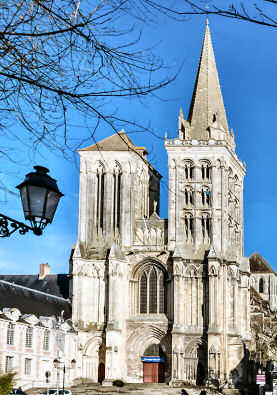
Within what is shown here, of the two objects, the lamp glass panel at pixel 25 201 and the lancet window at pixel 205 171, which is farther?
the lancet window at pixel 205 171

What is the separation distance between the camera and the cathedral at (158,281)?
5609cm

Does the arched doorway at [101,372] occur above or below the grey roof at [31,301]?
below

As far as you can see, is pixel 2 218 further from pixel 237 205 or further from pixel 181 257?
pixel 237 205

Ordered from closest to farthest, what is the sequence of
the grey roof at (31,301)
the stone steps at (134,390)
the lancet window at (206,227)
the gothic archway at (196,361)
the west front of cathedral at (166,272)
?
the stone steps at (134,390) < the grey roof at (31,301) < the gothic archway at (196,361) < the west front of cathedral at (166,272) < the lancet window at (206,227)

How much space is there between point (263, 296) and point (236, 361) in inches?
1359

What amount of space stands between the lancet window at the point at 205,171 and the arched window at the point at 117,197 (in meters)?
6.82

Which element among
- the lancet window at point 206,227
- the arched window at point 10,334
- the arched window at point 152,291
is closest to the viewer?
the arched window at point 10,334

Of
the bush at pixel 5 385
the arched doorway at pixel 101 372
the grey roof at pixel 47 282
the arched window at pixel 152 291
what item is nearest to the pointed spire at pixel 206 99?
the arched window at pixel 152 291

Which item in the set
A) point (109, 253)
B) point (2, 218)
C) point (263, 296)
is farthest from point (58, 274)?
point (2, 218)

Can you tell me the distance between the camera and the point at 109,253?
191 feet

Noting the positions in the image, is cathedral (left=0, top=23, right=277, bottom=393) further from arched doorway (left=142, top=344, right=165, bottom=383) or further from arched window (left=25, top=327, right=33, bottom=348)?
arched window (left=25, top=327, right=33, bottom=348)

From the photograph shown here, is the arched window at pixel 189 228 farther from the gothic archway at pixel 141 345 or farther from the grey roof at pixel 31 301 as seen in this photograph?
the grey roof at pixel 31 301

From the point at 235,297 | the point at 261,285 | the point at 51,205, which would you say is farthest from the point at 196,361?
the point at 51,205

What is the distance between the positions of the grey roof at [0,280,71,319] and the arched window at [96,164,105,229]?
23.3ft
